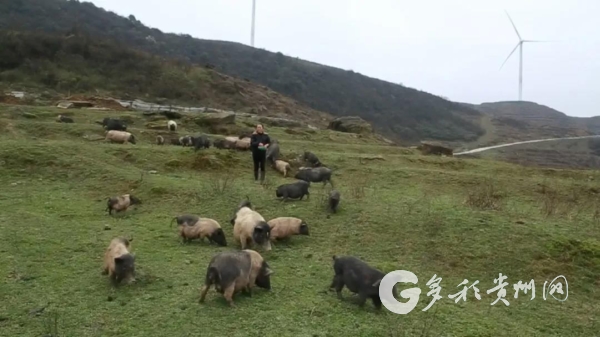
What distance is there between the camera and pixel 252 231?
10242 mm

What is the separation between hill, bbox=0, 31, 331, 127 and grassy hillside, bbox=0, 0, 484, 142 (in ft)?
55.1

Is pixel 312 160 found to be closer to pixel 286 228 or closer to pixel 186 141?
pixel 186 141

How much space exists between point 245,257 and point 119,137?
50.7 ft

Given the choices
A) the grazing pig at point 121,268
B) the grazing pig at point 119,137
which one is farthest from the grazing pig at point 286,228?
the grazing pig at point 119,137

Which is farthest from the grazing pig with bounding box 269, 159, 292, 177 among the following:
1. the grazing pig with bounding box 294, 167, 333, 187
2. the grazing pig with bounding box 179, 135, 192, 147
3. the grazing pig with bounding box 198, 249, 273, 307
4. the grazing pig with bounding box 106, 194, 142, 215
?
the grazing pig with bounding box 198, 249, 273, 307

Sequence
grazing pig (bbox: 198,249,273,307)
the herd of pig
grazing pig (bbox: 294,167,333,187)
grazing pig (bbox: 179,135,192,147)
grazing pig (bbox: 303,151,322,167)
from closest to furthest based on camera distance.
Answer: grazing pig (bbox: 198,249,273,307) → the herd of pig → grazing pig (bbox: 294,167,333,187) → grazing pig (bbox: 303,151,322,167) → grazing pig (bbox: 179,135,192,147)

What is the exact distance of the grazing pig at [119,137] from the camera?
21703mm

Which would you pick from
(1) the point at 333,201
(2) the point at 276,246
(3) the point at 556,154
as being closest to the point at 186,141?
(1) the point at 333,201

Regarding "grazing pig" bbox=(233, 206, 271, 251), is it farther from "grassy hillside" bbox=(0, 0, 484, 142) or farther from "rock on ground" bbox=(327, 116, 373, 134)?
"grassy hillside" bbox=(0, 0, 484, 142)

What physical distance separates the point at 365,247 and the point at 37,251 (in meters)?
6.04

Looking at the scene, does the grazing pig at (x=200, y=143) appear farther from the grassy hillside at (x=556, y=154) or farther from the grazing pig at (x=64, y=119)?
the grassy hillside at (x=556, y=154)

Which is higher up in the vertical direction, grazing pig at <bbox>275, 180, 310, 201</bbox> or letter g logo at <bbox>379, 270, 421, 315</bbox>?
grazing pig at <bbox>275, 180, 310, 201</bbox>

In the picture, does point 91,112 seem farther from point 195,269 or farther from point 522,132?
point 522,132

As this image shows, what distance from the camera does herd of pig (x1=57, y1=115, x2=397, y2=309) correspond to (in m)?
7.50
